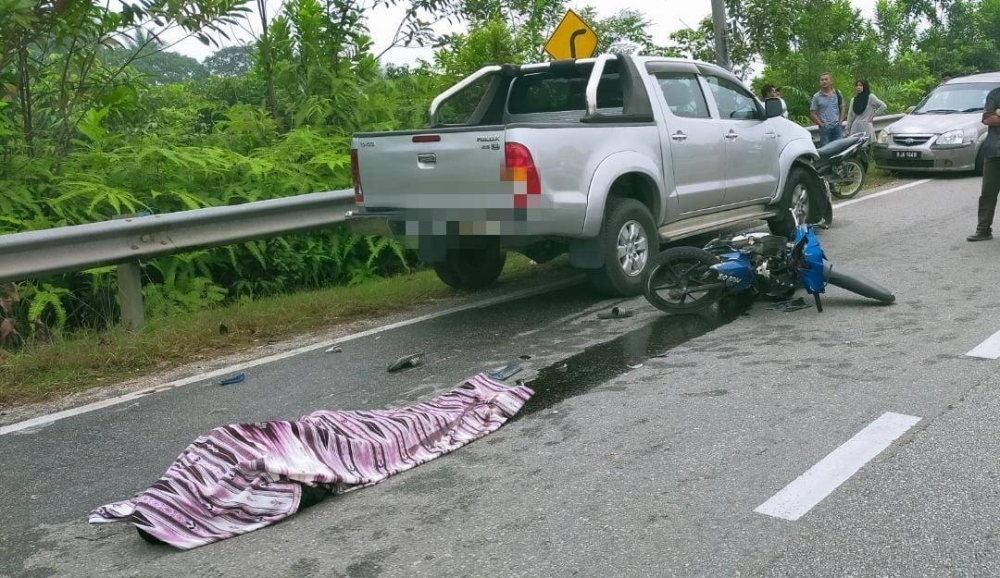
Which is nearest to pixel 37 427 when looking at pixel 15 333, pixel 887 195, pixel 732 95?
pixel 15 333

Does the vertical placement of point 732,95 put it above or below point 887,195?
above

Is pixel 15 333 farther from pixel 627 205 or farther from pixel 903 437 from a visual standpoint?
pixel 903 437

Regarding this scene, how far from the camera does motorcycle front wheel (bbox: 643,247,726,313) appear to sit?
746 cm

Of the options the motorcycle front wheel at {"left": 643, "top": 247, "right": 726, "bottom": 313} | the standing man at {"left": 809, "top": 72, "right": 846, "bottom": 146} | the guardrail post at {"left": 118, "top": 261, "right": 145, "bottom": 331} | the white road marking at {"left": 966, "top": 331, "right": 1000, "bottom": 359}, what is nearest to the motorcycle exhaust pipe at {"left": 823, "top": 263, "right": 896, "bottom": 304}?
the motorcycle front wheel at {"left": 643, "top": 247, "right": 726, "bottom": 313}

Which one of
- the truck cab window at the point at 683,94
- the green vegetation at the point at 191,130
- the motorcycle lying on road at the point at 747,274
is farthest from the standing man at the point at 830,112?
the motorcycle lying on road at the point at 747,274

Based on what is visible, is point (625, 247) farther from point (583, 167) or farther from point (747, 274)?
point (747, 274)

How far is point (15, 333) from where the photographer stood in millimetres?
7363

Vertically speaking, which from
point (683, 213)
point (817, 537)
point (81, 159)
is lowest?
point (817, 537)

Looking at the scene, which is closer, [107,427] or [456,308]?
[107,427]

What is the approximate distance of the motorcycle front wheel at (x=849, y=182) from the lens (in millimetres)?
14359

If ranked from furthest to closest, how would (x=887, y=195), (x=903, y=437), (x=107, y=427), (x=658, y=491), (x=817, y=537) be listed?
(x=887, y=195)
(x=107, y=427)
(x=903, y=437)
(x=658, y=491)
(x=817, y=537)

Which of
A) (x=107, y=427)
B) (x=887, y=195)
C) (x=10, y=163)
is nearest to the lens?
(x=107, y=427)

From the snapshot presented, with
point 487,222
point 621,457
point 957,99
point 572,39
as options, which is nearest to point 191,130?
point 572,39

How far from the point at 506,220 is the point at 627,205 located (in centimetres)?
123
